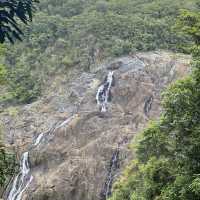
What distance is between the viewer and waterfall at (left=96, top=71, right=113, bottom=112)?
73.7ft

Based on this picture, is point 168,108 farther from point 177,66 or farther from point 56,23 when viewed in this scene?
point 56,23

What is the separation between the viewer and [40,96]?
84.2 ft

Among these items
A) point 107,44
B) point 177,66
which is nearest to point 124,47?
point 107,44

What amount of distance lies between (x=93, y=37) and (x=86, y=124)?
8681 millimetres

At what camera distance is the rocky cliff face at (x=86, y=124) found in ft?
62.8

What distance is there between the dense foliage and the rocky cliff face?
1.12m

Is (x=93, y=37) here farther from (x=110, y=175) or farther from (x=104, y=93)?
(x=110, y=175)

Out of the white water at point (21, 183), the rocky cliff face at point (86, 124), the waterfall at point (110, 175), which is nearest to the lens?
the waterfall at point (110, 175)

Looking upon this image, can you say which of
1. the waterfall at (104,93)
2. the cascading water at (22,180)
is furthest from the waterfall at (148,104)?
the cascading water at (22,180)

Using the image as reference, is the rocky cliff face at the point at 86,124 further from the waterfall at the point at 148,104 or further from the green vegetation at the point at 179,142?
the green vegetation at the point at 179,142

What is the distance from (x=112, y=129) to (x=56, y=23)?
13.6 meters

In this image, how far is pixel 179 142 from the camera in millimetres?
11570

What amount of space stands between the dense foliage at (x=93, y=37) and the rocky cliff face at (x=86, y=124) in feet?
3.69

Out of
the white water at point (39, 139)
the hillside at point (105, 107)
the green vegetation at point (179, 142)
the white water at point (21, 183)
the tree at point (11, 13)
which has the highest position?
the tree at point (11, 13)
